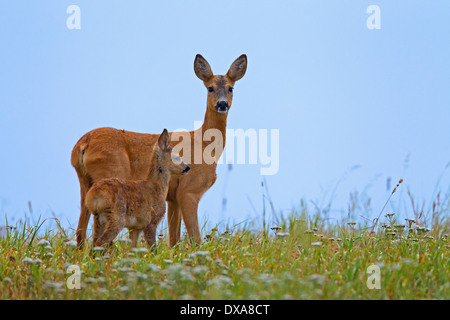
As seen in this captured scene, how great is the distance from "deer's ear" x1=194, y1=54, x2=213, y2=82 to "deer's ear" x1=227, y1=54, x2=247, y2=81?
11.1 inches

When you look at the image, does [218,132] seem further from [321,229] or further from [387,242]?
[387,242]

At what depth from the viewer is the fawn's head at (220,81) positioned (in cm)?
860

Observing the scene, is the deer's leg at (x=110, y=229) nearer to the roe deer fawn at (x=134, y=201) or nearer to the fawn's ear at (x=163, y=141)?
the roe deer fawn at (x=134, y=201)

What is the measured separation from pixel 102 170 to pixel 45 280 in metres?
2.37

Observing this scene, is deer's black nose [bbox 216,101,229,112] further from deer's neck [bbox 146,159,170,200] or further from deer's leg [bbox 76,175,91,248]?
deer's leg [bbox 76,175,91,248]

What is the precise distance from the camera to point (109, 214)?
6.66 m

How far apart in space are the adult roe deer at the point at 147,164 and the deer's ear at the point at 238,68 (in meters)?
0.02

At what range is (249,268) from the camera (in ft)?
19.7

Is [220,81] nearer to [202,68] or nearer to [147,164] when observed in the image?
[202,68]

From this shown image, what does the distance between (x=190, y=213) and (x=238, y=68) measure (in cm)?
223

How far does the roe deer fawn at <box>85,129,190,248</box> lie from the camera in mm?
6641
